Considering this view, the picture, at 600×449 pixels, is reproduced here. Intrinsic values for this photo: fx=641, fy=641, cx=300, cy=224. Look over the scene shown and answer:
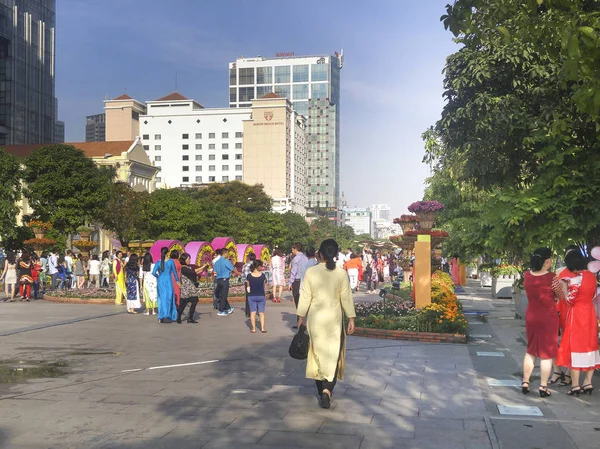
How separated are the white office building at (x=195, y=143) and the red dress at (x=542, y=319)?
4906 inches

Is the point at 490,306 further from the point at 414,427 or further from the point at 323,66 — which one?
the point at 323,66

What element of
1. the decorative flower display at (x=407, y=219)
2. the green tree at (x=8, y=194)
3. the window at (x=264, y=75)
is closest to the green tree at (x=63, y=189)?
the green tree at (x=8, y=194)

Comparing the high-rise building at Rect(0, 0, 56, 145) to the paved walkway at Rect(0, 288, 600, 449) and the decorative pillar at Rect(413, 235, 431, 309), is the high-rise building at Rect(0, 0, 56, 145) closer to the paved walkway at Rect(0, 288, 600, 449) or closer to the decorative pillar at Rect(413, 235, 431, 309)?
the decorative pillar at Rect(413, 235, 431, 309)

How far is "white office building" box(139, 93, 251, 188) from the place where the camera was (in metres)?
131

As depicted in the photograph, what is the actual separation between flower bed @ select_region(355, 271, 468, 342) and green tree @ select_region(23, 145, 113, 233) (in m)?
38.2

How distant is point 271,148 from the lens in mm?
128750

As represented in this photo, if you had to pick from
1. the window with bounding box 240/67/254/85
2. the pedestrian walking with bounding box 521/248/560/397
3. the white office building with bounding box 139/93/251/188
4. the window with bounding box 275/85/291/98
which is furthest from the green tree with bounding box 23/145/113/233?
the window with bounding box 275/85/291/98

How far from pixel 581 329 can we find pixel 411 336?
475cm

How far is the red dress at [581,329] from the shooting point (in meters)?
7.42

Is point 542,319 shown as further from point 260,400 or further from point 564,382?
point 260,400

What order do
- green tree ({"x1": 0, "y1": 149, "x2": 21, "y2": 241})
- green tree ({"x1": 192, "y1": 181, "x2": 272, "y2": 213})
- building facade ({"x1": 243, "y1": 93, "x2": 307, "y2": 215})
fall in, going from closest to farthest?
green tree ({"x1": 0, "y1": 149, "x2": 21, "y2": 241}) < green tree ({"x1": 192, "y1": 181, "x2": 272, "y2": 213}) < building facade ({"x1": 243, "y1": 93, "x2": 307, "y2": 215})

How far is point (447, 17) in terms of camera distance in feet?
21.1

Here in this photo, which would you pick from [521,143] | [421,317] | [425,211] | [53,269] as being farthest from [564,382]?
[53,269]

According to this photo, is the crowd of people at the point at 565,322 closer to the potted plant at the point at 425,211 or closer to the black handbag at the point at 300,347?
the black handbag at the point at 300,347
